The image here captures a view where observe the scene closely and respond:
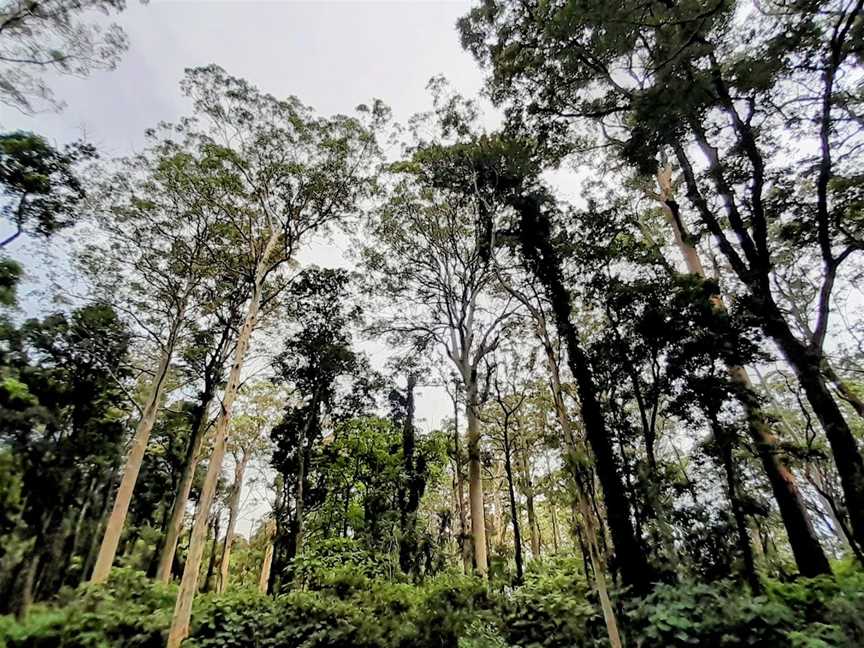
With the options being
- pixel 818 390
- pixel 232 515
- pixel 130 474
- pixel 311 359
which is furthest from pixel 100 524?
pixel 818 390

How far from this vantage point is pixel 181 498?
39.4ft

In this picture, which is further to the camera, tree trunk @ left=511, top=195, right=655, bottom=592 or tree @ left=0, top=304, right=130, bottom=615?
tree @ left=0, top=304, right=130, bottom=615

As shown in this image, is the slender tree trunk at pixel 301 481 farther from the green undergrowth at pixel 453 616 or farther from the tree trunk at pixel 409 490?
the green undergrowth at pixel 453 616

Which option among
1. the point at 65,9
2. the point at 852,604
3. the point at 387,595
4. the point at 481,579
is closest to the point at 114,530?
the point at 387,595

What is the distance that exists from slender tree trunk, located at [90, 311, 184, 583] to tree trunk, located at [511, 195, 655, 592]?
10.7m

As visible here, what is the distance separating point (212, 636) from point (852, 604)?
8.54 metres

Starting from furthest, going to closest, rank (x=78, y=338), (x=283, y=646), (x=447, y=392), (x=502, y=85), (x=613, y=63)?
1. (x=447, y=392)
2. (x=78, y=338)
3. (x=502, y=85)
4. (x=613, y=63)
5. (x=283, y=646)

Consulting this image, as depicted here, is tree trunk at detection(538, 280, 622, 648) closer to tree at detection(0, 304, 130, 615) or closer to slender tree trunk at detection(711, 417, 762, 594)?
slender tree trunk at detection(711, 417, 762, 594)

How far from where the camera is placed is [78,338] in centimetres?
1167

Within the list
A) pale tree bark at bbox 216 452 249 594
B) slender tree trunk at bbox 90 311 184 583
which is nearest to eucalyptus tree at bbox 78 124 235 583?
slender tree trunk at bbox 90 311 184 583

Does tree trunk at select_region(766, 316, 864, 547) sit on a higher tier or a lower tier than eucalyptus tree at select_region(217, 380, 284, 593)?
lower

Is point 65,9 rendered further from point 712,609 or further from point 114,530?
point 712,609

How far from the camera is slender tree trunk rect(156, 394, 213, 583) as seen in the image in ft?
37.4

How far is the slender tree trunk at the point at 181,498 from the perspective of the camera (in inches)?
448
